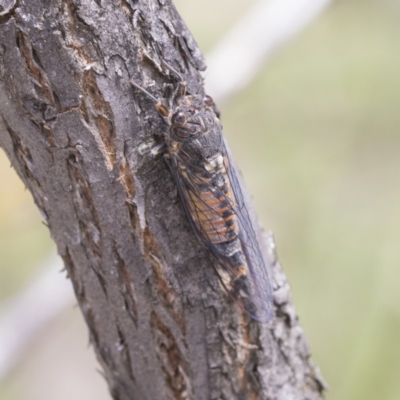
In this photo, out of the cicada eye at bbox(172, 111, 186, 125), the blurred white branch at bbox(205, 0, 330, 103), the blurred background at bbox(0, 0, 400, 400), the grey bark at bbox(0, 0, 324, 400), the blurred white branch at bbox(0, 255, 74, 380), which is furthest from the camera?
the blurred background at bbox(0, 0, 400, 400)

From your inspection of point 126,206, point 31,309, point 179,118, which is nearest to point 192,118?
point 179,118

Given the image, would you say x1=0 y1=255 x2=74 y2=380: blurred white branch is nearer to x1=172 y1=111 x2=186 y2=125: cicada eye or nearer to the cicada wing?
the cicada wing

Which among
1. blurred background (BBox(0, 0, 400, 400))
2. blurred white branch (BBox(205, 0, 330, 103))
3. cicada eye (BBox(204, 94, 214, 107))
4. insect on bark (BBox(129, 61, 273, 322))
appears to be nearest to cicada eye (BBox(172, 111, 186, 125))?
insect on bark (BBox(129, 61, 273, 322))

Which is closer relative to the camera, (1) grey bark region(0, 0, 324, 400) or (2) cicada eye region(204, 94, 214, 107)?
(1) grey bark region(0, 0, 324, 400)

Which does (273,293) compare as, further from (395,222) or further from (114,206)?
(395,222)

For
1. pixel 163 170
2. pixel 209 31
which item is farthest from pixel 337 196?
pixel 163 170

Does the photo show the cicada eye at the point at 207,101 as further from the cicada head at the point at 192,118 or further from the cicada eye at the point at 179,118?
the cicada eye at the point at 179,118

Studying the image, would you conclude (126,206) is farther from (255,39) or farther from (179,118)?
(255,39)
